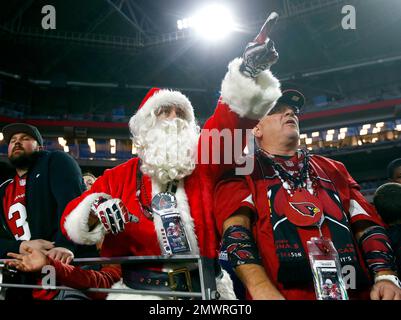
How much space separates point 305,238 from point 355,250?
0.26 m

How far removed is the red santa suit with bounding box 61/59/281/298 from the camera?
6.26 feet

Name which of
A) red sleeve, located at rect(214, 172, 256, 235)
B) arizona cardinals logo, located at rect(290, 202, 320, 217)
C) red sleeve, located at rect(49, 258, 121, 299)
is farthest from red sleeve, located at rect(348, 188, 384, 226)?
red sleeve, located at rect(49, 258, 121, 299)

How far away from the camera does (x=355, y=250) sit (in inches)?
72.5

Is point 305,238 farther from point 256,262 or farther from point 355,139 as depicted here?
point 355,139

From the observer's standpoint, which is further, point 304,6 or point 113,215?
point 304,6

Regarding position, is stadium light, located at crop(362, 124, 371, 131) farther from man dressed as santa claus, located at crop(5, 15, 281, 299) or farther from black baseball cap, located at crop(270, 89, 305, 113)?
man dressed as santa claus, located at crop(5, 15, 281, 299)

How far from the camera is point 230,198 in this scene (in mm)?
1943

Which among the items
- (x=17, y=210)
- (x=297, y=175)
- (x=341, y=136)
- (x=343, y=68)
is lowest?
(x=17, y=210)

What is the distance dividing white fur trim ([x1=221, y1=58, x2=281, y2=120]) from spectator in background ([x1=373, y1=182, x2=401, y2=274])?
35.6 inches

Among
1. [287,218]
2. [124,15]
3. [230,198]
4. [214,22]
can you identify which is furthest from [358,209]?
[124,15]

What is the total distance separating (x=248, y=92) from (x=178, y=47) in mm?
23502

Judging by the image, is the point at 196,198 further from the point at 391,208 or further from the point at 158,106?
the point at 391,208

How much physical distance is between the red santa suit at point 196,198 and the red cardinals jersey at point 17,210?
523mm
